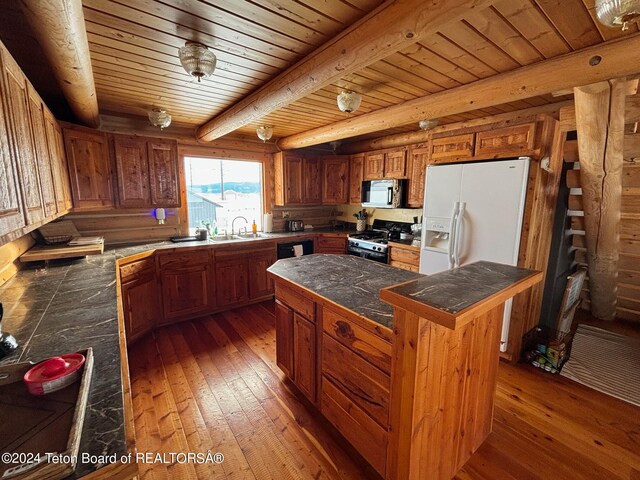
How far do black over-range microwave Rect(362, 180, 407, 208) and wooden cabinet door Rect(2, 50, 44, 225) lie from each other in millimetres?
3508

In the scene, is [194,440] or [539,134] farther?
[539,134]

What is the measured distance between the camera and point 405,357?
1262 mm

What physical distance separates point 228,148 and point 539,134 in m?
3.64

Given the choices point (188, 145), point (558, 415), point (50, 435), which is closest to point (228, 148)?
point (188, 145)

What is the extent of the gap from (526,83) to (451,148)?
1018 millimetres

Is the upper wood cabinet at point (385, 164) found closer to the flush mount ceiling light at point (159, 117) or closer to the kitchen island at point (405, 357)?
the kitchen island at point (405, 357)

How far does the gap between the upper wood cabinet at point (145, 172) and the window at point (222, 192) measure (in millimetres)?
432

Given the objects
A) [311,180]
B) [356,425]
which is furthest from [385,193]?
[356,425]

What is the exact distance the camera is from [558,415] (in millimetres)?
2119

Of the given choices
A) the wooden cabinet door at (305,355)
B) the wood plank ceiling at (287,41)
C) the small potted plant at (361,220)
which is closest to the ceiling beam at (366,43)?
the wood plank ceiling at (287,41)

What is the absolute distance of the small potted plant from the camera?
473cm

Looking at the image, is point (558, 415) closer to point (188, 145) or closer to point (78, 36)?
point (78, 36)

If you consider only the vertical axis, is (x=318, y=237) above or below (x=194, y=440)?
above

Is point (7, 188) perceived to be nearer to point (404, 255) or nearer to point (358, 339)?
point (358, 339)
